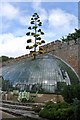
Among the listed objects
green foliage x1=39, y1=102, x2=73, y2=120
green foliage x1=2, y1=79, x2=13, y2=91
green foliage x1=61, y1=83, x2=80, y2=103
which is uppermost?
green foliage x1=2, y1=79, x2=13, y2=91

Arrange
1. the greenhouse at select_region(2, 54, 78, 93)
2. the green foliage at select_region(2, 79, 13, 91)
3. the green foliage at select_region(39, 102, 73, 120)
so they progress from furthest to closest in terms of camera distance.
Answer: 1. the green foliage at select_region(2, 79, 13, 91)
2. the greenhouse at select_region(2, 54, 78, 93)
3. the green foliage at select_region(39, 102, 73, 120)

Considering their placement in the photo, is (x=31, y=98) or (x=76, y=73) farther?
(x=76, y=73)

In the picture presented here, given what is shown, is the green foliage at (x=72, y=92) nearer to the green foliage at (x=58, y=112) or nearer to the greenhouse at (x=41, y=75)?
the green foliage at (x=58, y=112)

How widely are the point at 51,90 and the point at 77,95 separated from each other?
14.1 meters

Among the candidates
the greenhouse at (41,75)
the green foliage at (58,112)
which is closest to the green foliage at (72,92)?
the green foliage at (58,112)

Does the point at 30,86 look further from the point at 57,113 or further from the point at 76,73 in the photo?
the point at 57,113

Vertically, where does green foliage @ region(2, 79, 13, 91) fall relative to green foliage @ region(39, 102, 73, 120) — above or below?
above

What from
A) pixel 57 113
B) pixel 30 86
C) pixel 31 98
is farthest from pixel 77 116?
pixel 30 86

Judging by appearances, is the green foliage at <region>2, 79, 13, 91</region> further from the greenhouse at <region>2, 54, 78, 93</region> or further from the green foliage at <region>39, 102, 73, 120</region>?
the green foliage at <region>39, 102, 73, 120</region>

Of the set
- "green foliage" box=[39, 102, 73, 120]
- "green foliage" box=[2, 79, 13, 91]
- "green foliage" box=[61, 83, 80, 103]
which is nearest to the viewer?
"green foliage" box=[39, 102, 73, 120]

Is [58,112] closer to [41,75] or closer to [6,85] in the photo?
[41,75]

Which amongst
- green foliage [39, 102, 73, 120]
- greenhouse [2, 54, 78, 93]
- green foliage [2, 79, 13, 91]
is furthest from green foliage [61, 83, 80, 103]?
green foliage [2, 79, 13, 91]

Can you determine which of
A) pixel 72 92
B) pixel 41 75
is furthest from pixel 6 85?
pixel 72 92

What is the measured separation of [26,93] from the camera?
27.8 metres
